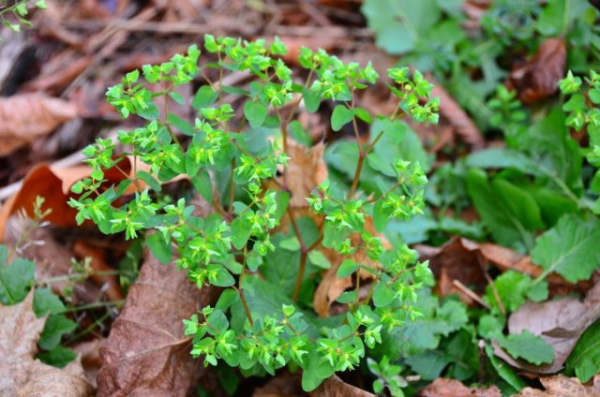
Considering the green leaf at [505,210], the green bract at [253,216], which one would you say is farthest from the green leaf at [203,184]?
the green leaf at [505,210]

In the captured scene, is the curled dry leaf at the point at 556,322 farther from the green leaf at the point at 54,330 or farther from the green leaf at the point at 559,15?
the green leaf at the point at 54,330

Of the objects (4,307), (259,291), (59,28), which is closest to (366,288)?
A: (259,291)

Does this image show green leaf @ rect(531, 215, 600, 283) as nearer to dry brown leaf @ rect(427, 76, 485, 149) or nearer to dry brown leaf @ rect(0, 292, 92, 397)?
dry brown leaf @ rect(427, 76, 485, 149)

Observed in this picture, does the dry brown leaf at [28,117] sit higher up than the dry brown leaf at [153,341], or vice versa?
the dry brown leaf at [28,117]

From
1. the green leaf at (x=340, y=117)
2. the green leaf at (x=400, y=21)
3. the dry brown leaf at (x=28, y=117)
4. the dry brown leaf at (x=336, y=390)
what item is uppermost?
the green leaf at (x=340, y=117)

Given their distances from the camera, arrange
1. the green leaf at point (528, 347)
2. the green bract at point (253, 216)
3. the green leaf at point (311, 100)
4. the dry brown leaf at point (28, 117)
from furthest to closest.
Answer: the dry brown leaf at point (28, 117), the green leaf at point (528, 347), the green leaf at point (311, 100), the green bract at point (253, 216)

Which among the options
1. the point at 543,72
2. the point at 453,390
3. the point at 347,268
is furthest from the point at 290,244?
the point at 543,72

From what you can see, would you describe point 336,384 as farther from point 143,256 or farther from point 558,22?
point 558,22
